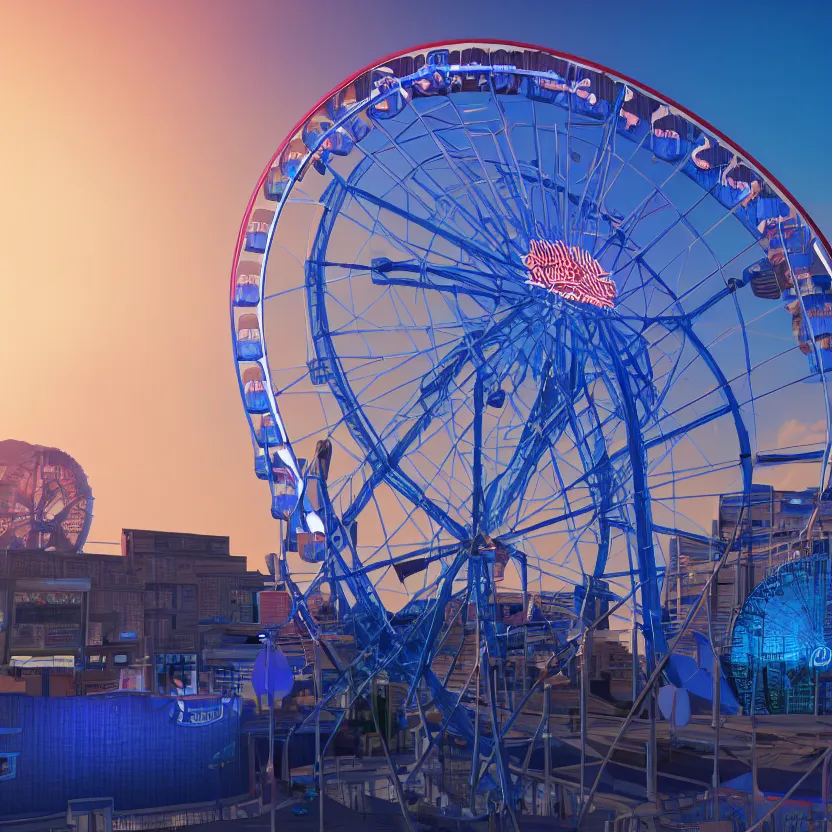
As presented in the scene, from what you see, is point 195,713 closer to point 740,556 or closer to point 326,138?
point 326,138

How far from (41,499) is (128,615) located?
5.03 meters

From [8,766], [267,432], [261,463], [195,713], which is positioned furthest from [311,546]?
[8,766]

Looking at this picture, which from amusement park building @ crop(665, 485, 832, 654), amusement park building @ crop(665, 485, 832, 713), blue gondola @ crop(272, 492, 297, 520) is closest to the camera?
blue gondola @ crop(272, 492, 297, 520)

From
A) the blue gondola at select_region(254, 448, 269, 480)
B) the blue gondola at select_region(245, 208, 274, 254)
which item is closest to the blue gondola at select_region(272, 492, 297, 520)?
the blue gondola at select_region(254, 448, 269, 480)

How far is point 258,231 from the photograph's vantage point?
1680cm

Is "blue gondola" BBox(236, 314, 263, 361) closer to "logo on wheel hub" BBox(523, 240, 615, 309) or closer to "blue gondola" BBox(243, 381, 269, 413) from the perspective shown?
"blue gondola" BBox(243, 381, 269, 413)

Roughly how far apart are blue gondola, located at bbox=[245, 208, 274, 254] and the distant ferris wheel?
2273 cm

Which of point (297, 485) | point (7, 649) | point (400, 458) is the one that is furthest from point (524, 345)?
point (7, 649)

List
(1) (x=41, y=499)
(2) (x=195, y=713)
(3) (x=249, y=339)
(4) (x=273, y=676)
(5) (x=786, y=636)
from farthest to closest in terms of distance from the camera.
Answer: (1) (x=41, y=499) → (5) (x=786, y=636) → (2) (x=195, y=713) → (3) (x=249, y=339) → (4) (x=273, y=676)

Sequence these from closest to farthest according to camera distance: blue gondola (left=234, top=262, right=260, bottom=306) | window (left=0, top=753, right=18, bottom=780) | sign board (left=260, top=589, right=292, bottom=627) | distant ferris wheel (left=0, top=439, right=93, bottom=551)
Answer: blue gondola (left=234, top=262, right=260, bottom=306) < window (left=0, top=753, right=18, bottom=780) < sign board (left=260, top=589, right=292, bottom=627) < distant ferris wheel (left=0, top=439, right=93, bottom=551)

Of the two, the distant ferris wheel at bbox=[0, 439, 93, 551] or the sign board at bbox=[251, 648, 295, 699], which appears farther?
the distant ferris wheel at bbox=[0, 439, 93, 551]

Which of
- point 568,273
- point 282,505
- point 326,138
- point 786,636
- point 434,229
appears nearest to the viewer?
point 434,229

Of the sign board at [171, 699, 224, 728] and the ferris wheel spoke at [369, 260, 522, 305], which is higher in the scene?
the ferris wheel spoke at [369, 260, 522, 305]

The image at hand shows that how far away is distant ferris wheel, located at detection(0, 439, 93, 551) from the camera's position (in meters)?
37.4
